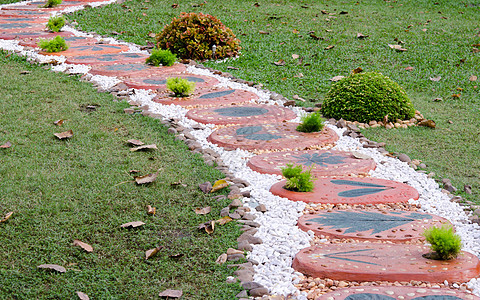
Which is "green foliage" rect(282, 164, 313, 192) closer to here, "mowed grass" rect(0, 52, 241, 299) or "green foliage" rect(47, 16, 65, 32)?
"mowed grass" rect(0, 52, 241, 299)

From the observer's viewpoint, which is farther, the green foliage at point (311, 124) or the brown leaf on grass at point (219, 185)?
the green foliage at point (311, 124)

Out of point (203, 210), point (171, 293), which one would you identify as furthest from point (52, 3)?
point (171, 293)

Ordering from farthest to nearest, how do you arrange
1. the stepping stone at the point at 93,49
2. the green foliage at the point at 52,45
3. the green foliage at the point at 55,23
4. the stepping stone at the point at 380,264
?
the green foliage at the point at 55,23
the stepping stone at the point at 93,49
the green foliage at the point at 52,45
the stepping stone at the point at 380,264

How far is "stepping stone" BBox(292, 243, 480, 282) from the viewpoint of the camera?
233 centimetres

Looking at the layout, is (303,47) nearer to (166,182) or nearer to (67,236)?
(166,182)

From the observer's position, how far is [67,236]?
2662 mm

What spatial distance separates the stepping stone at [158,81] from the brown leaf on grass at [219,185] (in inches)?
94.8

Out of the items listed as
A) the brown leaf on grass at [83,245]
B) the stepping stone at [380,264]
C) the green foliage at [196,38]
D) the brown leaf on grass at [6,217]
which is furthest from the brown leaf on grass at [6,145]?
the green foliage at [196,38]

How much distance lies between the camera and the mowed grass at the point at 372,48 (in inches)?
177

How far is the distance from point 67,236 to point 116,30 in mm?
6280

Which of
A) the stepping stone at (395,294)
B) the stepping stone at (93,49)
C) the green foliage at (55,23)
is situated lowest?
the stepping stone at (395,294)

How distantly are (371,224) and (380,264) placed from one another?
1.45 ft

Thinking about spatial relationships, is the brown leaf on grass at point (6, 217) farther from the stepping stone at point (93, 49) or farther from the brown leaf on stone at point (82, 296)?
the stepping stone at point (93, 49)

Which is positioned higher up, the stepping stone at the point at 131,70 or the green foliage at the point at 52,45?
the green foliage at the point at 52,45
